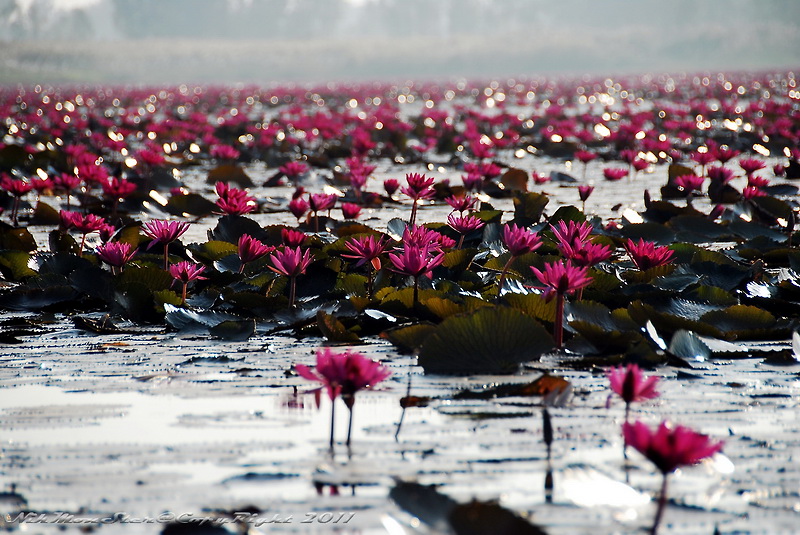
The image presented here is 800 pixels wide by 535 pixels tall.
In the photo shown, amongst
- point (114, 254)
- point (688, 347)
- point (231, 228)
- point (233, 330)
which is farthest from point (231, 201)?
point (688, 347)

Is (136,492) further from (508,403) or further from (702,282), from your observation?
(702,282)

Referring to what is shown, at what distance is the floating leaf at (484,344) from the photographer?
7.86 ft

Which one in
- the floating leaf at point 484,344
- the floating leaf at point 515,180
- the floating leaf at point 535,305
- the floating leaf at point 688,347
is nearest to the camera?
Result: the floating leaf at point 484,344

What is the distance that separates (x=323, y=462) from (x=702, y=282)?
6.63 ft

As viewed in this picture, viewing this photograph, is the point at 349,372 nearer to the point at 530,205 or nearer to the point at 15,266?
the point at 15,266

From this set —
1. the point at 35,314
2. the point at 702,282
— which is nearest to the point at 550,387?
the point at 702,282

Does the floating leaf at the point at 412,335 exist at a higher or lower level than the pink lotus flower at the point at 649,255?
lower

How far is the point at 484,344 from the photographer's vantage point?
2420 mm

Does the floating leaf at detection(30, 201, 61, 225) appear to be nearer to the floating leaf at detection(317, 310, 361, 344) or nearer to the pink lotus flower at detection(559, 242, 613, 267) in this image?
the floating leaf at detection(317, 310, 361, 344)

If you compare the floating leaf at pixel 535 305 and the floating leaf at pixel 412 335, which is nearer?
the floating leaf at pixel 412 335

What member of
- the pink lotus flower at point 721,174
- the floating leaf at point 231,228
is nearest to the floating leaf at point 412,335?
the floating leaf at point 231,228

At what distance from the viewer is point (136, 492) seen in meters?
1.68

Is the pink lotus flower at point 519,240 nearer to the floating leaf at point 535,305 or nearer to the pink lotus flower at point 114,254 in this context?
the floating leaf at point 535,305

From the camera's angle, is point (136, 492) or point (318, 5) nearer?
point (136, 492)
